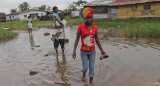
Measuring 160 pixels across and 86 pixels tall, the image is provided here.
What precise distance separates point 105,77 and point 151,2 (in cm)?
1858

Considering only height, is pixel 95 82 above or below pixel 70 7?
below

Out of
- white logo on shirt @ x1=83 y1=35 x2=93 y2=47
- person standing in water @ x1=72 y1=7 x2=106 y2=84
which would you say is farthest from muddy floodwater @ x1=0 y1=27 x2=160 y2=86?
white logo on shirt @ x1=83 y1=35 x2=93 y2=47

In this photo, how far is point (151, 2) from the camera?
19.2m

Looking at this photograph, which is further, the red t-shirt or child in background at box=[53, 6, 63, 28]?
child in background at box=[53, 6, 63, 28]

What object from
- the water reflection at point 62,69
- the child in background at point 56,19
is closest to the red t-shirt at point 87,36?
the water reflection at point 62,69

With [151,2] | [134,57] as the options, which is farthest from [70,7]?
[134,57]

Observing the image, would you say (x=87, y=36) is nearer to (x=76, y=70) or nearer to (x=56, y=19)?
(x=76, y=70)

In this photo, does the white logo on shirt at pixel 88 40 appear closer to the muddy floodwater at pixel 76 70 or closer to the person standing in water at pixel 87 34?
the person standing in water at pixel 87 34

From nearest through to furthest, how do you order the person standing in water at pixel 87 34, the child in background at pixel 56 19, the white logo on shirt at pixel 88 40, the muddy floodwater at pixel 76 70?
1. the person standing in water at pixel 87 34
2. the white logo on shirt at pixel 88 40
3. the muddy floodwater at pixel 76 70
4. the child in background at pixel 56 19

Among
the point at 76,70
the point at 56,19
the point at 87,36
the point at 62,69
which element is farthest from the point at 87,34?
the point at 56,19

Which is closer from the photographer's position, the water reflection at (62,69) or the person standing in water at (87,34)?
the person standing in water at (87,34)

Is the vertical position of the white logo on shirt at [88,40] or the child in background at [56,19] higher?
the child in background at [56,19]

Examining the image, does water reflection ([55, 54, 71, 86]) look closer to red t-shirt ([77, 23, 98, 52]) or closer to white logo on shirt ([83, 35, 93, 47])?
red t-shirt ([77, 23, 98, 52])

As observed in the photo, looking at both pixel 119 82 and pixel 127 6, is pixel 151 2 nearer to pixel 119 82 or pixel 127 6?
pixel 127 6
